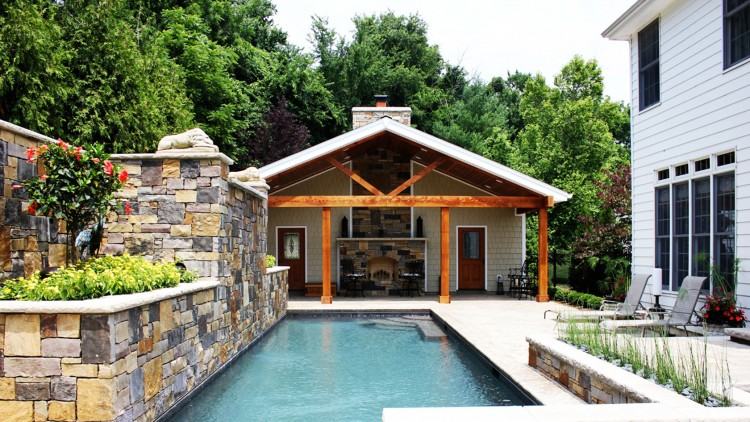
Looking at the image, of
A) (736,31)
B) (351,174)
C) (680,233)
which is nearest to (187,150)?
(351,174)

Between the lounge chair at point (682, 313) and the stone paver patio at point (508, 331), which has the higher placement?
the lounge chair at point (682, 313)

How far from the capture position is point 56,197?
5.06 m

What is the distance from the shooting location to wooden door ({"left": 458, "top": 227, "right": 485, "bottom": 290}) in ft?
55.6

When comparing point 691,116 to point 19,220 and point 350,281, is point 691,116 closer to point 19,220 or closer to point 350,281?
point 19,220

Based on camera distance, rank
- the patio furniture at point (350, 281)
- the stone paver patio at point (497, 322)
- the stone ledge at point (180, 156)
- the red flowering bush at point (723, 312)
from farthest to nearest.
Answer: the patio furniture at point (350, 281)
the red flowering bush at point (723, 312)
the stone ledge at point (180, 156)
the stone paver patio at point (497, 322)

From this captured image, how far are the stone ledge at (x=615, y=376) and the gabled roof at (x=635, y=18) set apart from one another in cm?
656

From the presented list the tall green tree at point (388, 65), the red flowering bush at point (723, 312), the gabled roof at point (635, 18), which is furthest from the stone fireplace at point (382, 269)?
the tall green tree at point (388, 65)

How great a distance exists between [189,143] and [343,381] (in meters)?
3.13

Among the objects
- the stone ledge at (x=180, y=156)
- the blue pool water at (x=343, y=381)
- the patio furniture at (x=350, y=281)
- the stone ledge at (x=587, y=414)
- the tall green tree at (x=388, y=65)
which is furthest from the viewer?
the tall green tree at (x=388, y=65)

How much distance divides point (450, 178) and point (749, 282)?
934 centimetres

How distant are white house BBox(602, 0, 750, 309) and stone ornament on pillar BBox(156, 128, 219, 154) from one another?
6.63 m

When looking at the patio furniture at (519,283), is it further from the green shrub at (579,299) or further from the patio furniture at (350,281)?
the patio furniture at (350,281)

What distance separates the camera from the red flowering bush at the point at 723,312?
309 inches

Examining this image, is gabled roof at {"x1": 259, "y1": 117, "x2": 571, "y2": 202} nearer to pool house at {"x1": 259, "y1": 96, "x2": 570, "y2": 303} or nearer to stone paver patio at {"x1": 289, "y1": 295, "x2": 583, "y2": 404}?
pool house at {"x1": 259, "y1": 96, "x2": 570, "y2": 303}
